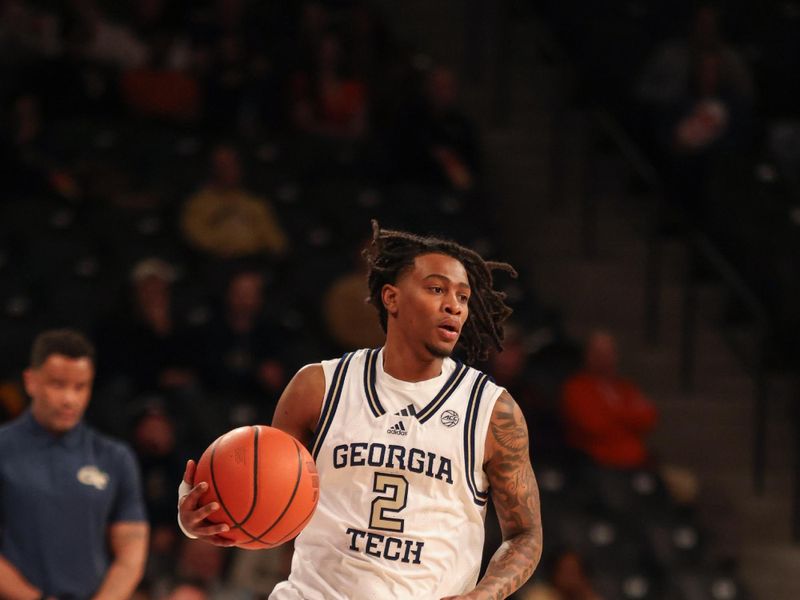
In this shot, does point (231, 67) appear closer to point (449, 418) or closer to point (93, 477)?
point (93, 477)

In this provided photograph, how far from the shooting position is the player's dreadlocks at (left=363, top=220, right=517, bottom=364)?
14.4ft

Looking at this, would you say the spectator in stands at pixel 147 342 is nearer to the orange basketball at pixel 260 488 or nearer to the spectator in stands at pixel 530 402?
the spectator in stands at pixel 530 402

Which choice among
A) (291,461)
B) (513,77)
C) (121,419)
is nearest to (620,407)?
(121,419)

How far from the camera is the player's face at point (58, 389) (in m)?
5.19

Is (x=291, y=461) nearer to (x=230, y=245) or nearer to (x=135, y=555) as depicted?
(x=135, y=555)

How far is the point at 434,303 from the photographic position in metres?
4.22

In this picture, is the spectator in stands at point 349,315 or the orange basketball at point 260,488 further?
the spectator in stands at point 349,315

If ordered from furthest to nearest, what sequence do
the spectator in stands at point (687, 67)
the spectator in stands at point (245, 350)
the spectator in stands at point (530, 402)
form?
the spectator in stands at point (687, 67)
the spectator in stands at point (530, 402)
the spectator in stands at point (245, 350)

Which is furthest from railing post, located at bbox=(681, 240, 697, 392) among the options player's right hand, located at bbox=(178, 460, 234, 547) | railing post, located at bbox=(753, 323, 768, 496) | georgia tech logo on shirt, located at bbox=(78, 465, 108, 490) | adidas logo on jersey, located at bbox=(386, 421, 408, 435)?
player's right hand, located at bbox=(178, 460, 234, 547)

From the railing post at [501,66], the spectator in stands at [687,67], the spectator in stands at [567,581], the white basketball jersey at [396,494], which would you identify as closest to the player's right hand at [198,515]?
the white basketball jersey at [396,494]

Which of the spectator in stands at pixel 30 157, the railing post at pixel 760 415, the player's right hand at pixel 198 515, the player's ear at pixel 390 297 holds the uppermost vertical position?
the spectator in stands at pixel 30 157

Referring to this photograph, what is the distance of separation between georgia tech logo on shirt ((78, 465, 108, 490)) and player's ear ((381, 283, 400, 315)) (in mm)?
1491

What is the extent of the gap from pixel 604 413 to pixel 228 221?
2.53 m

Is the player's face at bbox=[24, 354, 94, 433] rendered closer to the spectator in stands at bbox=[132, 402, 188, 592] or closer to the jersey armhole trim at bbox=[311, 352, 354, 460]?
the jersey armhole trim at bbox=[311, 352, 354, 460]
